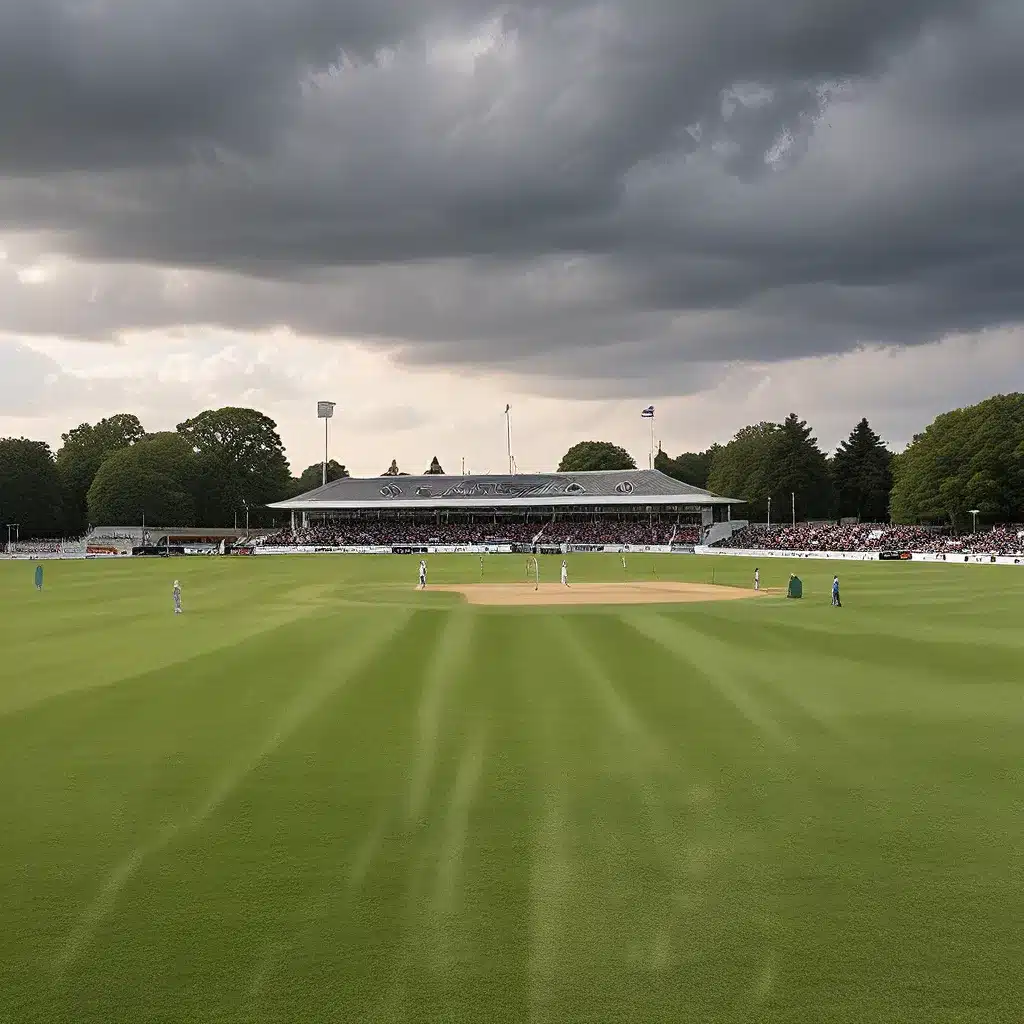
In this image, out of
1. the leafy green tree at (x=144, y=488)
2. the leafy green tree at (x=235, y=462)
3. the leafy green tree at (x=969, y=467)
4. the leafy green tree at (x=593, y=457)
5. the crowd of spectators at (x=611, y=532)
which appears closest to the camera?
the leafy green tree at (x=969, y=467)

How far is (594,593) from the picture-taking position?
153 ft

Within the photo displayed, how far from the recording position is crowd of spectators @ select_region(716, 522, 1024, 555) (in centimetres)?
7775

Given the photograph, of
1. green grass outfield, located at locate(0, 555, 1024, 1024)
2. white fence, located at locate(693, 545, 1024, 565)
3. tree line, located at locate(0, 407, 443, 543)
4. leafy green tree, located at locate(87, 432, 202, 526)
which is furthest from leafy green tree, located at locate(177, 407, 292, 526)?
green grass outfield, located at locate(0, 555, 1024, 1024)

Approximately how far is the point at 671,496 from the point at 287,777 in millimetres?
97514

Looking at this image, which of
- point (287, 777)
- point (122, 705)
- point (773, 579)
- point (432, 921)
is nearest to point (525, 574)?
point (773, 579)

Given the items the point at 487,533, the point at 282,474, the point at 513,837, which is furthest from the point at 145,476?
the point at 513,837

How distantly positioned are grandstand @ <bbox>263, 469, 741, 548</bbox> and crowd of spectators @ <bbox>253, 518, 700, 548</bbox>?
0.12 metres

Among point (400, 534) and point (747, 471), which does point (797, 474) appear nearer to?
point (747, 471)

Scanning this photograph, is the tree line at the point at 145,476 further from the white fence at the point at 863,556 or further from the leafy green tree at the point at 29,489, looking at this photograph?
the white fence at the point at 863,556

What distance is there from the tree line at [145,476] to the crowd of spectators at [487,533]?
1277 centimetres

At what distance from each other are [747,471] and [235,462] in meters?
70.5

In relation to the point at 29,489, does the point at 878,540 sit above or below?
below

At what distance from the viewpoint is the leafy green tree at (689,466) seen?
6476 inches

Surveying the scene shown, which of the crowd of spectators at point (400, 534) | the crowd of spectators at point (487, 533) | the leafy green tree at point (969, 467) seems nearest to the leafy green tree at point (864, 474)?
the leafy green tree at point (969, 467)
